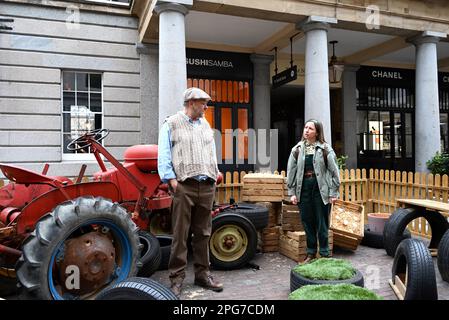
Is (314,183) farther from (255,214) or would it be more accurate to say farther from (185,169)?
(185,169)

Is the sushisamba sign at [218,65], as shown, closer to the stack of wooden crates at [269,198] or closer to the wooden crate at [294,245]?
the stack of wooden crates at [269,198]

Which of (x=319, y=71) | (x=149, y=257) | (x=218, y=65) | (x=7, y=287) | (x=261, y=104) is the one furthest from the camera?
(x=261, y=104)

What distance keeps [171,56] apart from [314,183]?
4.76m

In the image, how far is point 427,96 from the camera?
11.0 m

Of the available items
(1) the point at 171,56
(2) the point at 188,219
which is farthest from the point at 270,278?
(1) the point at 171,56

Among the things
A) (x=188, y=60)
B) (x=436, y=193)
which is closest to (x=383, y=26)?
(x=436, y=193)

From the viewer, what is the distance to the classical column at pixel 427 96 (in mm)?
10898

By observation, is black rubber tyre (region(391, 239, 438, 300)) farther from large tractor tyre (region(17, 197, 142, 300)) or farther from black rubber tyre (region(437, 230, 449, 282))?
large tractor tyre (region(17, 197, 142, 300))

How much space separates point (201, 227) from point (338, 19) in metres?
7.63

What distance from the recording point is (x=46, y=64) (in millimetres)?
10164

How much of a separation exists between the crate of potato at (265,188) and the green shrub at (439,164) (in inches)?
264

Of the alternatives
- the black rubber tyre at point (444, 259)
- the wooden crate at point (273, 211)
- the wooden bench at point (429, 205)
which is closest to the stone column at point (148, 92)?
the wooden crate at point (273, 211)

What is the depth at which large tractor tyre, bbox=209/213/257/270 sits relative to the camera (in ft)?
16.7

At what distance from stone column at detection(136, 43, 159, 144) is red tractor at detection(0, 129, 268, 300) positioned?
6.22 metres
